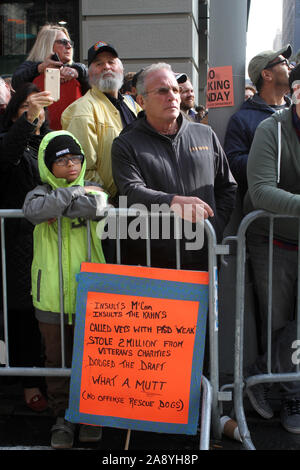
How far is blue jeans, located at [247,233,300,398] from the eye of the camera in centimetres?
351

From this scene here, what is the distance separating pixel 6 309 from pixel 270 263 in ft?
5.51

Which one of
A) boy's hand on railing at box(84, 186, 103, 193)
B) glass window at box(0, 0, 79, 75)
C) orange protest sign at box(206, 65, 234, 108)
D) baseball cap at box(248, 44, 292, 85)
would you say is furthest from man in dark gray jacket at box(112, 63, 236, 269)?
glass window at box(0, 0, 79, 75)

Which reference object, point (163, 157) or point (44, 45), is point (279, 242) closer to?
point (163, 157)

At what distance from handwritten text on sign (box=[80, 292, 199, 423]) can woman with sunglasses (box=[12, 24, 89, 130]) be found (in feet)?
6.47

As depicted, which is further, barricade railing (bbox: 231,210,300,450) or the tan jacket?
the tan jacket

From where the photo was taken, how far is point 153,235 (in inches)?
129

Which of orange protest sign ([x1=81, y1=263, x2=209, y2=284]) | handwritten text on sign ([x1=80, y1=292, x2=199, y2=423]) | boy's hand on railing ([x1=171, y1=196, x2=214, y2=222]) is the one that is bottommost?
handwritten text on sign ([x1=80, y1=292, x2=199, y2=423])

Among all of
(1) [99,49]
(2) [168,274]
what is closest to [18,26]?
(1) [99,49]

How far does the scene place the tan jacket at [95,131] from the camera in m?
3.75

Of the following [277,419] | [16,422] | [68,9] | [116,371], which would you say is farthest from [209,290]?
[68,9]

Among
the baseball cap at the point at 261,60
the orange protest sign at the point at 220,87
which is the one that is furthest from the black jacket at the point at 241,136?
the baseball cap at the point at 261,60

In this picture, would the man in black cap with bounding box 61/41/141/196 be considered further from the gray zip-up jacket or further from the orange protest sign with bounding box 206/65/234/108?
the gray zip-up jacket

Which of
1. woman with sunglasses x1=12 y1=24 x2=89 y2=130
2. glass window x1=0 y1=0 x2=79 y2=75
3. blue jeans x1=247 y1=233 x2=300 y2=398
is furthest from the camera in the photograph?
glass window x1=0 y1=0 x2=79 y2=75

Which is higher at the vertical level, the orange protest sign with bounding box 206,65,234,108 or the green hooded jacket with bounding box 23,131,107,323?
the orange protest sign with bounding box 206,65,234,108
